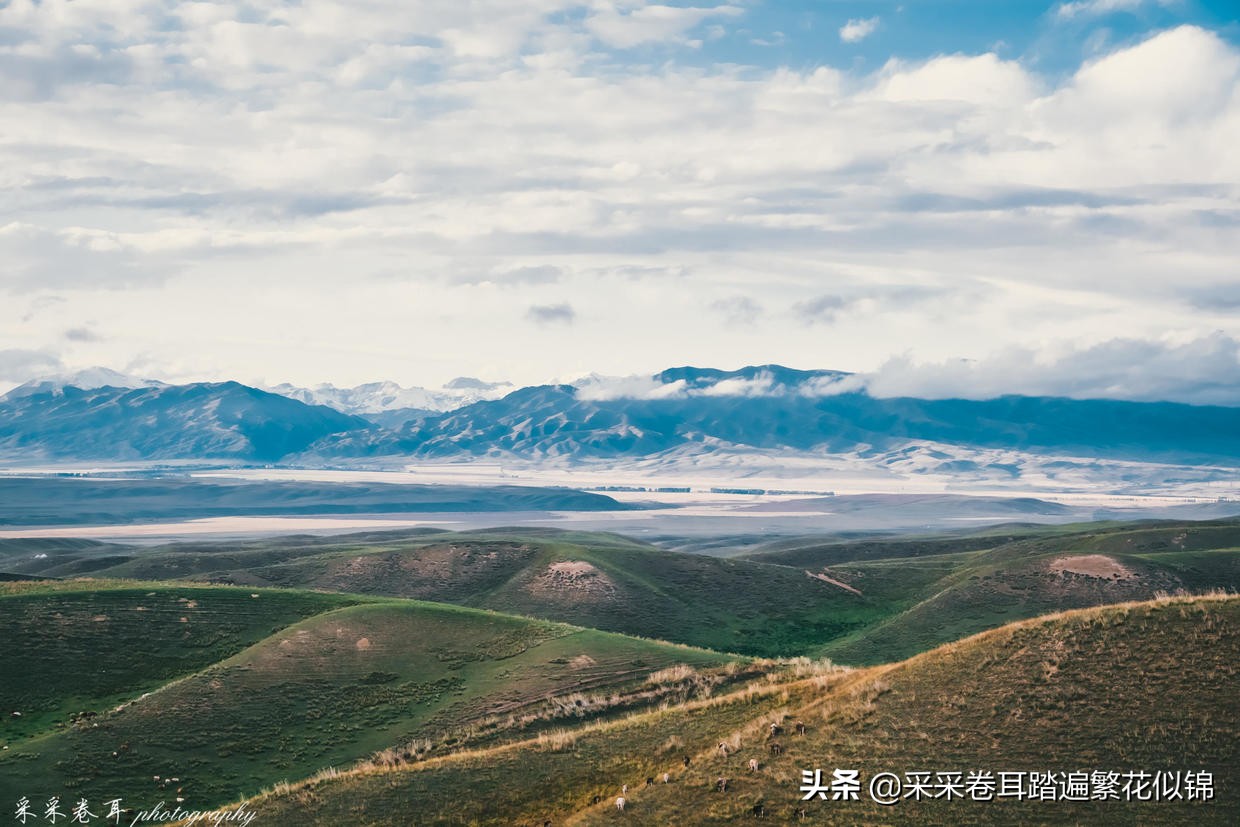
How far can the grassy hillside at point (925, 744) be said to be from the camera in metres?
25.2

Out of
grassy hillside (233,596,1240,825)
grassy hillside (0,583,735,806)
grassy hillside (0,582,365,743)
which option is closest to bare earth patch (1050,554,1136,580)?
grassy hillside (0,583,735,806)

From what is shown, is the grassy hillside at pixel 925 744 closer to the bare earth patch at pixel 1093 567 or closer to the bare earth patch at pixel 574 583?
the bare earth patch at pixel 574 583

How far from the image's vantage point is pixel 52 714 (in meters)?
44.2

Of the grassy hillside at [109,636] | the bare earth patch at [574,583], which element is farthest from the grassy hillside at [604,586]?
the grassy hillside at [109,636]

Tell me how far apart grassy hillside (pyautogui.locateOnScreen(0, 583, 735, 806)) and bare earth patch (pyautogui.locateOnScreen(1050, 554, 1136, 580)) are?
177 feet

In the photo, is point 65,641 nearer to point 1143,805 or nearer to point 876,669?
point 876,669

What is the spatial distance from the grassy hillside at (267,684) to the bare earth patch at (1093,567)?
53853 millimetres

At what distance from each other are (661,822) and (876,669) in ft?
42.4

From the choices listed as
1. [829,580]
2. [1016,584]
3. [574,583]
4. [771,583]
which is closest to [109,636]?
[574,583]

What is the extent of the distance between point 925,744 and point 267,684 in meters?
32.8

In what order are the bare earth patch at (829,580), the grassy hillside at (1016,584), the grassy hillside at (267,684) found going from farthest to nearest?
1. the bare earth patch at (829,580)
2. the grassy hillside at (1016,584)
3. the grassy hillside at (267,684)

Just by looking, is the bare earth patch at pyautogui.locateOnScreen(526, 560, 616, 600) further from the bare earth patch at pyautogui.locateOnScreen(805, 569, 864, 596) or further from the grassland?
the bare earth patch at pyautogui.locateOnScreen(805, 569, 864, 596)

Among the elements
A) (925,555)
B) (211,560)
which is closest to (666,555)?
(925,555)

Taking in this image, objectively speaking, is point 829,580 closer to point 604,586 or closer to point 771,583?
point 771,583
